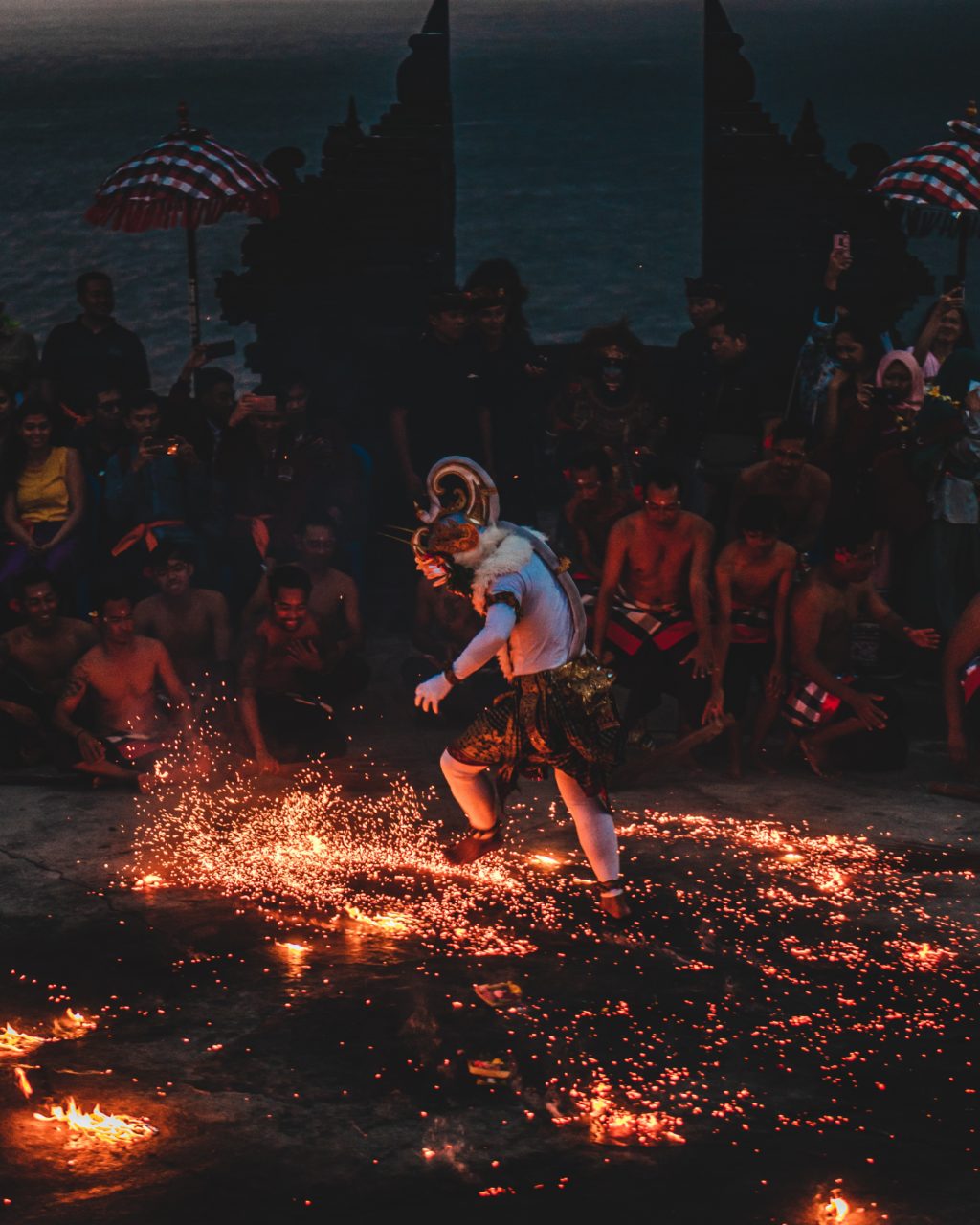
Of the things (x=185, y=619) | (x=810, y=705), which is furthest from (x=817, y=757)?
(x=185, y=619)

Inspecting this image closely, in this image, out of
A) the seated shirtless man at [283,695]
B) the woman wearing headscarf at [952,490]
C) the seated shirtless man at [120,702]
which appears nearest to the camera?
the seated shirtless man at [120,702]

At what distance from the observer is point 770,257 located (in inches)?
517

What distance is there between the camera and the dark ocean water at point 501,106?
131 ft

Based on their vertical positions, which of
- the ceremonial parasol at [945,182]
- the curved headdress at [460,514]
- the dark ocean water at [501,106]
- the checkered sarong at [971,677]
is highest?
the dark ocean water at [501,106]

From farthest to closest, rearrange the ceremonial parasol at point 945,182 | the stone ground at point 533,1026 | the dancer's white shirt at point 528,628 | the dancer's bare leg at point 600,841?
the ceremonial parasol at point 945,182, the dancer's bare leg at point 600,841, the dancer's white shirt at point 528,628, the stone ground at point 533,1026

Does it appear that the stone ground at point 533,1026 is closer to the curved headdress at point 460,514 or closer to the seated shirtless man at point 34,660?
the seated shirtless man at point 34,660

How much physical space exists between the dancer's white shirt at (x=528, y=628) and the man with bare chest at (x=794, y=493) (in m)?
2.45

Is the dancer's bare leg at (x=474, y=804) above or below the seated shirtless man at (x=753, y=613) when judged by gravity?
below

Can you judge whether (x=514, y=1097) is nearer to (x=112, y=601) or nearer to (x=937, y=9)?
(x=112, y=601)

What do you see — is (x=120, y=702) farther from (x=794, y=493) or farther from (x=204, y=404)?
(x=794, y=493)

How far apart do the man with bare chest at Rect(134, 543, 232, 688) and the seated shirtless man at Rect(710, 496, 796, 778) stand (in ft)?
8.45

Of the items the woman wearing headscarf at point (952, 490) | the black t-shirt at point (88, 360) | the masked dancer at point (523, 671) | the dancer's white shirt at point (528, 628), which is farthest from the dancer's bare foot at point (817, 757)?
the black t-shirt at point (88, 360)

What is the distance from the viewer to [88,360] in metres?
11.5

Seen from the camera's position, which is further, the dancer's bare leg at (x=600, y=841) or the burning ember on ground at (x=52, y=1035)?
the dancer's bare leg at (x=600, y=841)
